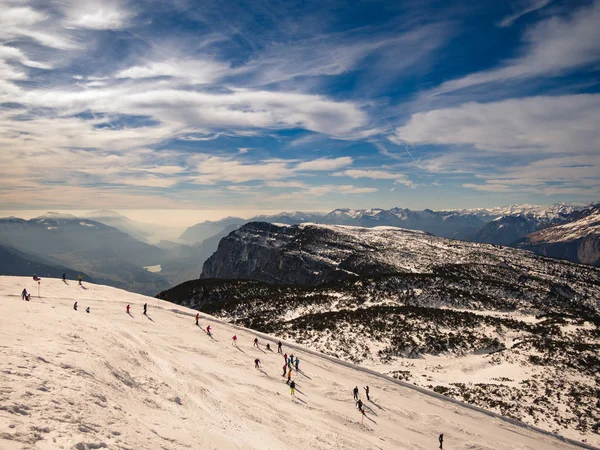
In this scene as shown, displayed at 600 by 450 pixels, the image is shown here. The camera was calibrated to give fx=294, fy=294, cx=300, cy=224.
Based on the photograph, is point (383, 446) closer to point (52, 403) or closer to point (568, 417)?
point (52, 403)

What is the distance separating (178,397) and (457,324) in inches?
1775

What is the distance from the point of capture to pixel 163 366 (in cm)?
2150

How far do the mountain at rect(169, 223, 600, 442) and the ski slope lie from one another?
6.57m

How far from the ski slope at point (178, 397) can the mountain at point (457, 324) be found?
6.57m

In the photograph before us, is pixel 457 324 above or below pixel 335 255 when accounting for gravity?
below

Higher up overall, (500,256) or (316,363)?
(500,256)

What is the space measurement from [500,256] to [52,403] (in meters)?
135

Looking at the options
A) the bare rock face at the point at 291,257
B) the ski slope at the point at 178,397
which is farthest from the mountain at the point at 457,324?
the ski slope at the point at 178,397

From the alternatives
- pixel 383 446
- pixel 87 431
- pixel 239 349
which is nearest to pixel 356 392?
pixel 383 446

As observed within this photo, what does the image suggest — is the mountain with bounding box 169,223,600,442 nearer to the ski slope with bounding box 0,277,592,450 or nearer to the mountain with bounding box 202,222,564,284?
the mountain with bounding box 202,222,564,284

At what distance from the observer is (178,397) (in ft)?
57.9

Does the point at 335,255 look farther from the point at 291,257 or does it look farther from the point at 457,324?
the point at 457,324

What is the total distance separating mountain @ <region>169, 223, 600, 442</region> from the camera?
31.8 m

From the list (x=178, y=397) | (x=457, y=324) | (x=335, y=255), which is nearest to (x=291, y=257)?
(x=335, y=255)
